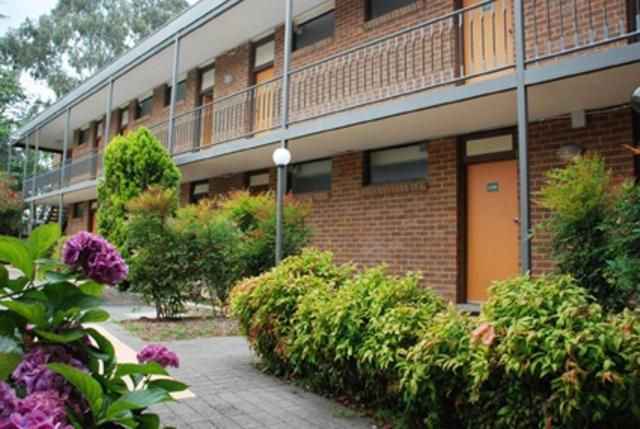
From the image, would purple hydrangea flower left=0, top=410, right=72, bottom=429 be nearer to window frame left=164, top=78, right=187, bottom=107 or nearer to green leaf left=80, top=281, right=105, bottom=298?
green leaf left=80, top=281, right=105, bottom=298

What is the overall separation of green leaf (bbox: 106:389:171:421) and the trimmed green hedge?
5.88ft

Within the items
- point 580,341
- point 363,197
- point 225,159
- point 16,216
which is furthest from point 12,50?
point 580,341

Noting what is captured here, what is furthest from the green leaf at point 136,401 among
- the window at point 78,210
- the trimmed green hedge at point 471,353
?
the window at point 78,210

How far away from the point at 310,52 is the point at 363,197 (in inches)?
135

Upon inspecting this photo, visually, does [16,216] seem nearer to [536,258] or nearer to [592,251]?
[536,258]

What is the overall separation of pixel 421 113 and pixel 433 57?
1177 mm

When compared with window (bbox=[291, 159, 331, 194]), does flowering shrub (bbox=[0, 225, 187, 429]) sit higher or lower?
lower

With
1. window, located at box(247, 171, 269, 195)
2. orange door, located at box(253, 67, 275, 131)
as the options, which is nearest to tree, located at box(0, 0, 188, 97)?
window, located at box(247, 171, 269, 195)

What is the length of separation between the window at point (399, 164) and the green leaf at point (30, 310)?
292 inches

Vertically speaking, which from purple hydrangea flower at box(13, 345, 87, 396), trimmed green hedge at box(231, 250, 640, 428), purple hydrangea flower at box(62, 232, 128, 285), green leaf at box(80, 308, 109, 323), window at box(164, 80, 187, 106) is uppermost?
window at box(164, 80, 187, 106)

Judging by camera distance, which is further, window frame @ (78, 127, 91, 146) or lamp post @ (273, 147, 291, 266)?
window frame @ (78, 127, 91, 146)

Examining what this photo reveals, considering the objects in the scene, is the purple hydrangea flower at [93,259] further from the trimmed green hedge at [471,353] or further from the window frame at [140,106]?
the window frame at [140,106]

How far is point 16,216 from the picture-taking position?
2284 centimetres

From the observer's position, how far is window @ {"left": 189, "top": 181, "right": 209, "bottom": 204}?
14.0 metres
